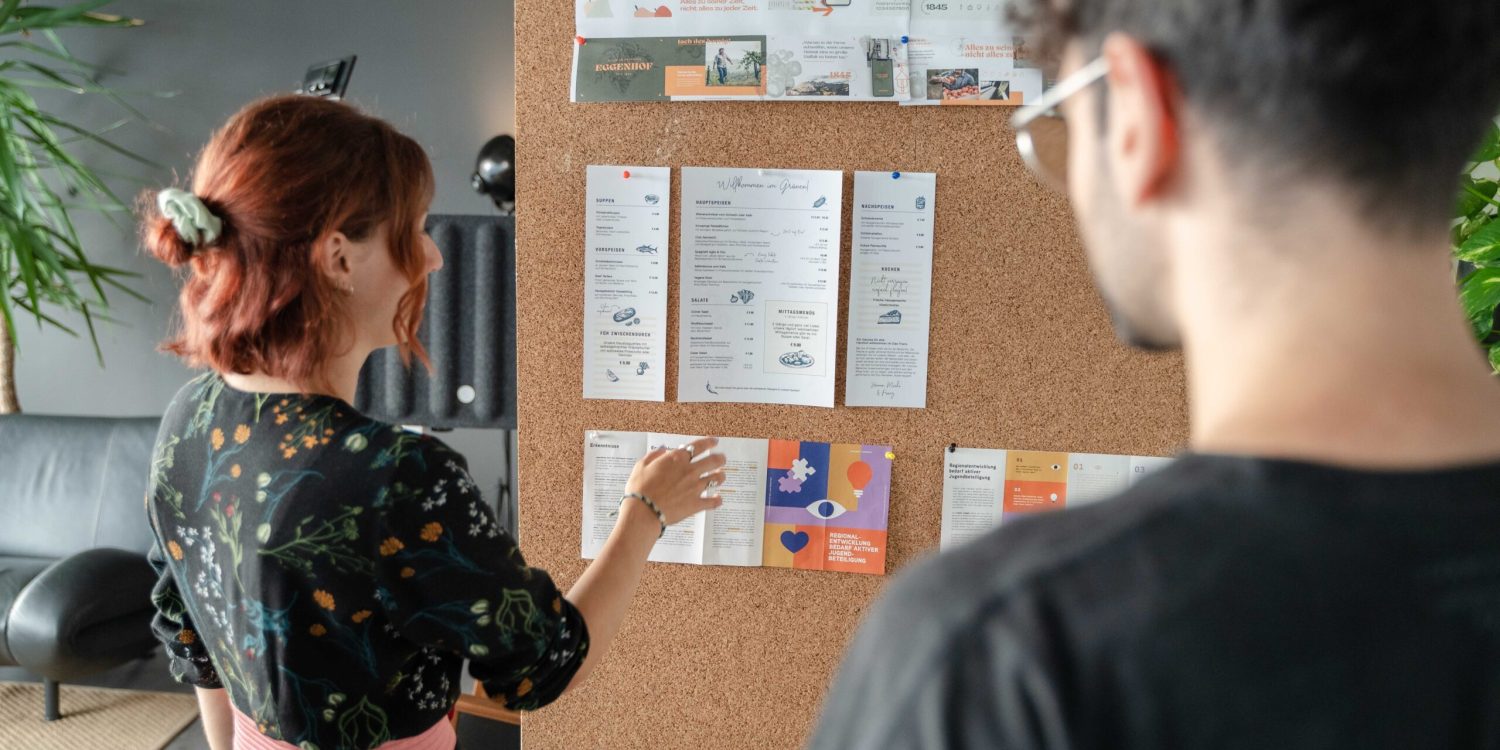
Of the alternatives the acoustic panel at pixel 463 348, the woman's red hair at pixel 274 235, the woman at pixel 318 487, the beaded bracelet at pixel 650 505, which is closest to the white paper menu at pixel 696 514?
the beaded bracelet at pixel 650 505

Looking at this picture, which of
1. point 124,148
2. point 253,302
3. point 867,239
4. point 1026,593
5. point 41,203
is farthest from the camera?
point 124,148

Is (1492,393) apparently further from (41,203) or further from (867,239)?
(41,203)

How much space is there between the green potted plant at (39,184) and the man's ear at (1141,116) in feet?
9.30

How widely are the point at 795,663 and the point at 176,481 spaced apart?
839 millimetres

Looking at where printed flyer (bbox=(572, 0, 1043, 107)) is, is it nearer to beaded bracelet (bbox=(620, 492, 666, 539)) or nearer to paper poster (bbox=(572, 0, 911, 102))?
paper poster (bbox=(572, 0, 911, 102))

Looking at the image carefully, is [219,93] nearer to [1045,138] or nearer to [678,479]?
[678,479]

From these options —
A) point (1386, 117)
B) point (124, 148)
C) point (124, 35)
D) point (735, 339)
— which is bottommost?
point (735, 339)

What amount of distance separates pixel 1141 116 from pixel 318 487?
0.78 m

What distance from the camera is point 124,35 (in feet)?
11.6

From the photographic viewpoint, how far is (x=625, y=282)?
54.8 inches

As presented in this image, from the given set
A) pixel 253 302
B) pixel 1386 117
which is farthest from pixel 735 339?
pixel 1386 117

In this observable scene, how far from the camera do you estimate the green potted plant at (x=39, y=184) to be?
279 centimetres

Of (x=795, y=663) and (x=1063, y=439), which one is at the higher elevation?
(x=1063, y=439)

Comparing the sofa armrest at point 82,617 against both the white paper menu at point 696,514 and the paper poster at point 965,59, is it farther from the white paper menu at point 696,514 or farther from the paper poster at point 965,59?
the paper poster at point 965,59
